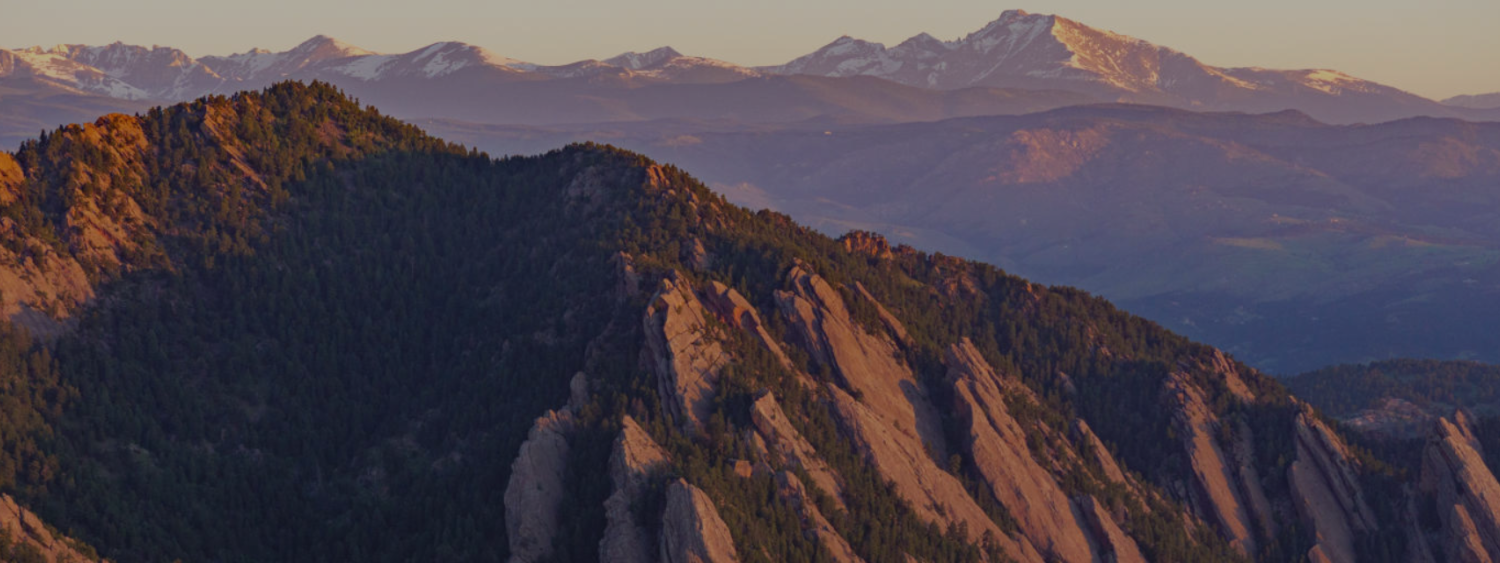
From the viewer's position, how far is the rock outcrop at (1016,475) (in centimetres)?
14425

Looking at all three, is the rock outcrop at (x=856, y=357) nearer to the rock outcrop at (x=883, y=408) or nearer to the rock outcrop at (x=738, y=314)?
the rock outcrop at (x=883, y=408)

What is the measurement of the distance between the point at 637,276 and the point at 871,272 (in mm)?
41929

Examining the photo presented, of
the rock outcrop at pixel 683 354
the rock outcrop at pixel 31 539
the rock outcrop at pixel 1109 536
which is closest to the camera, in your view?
the rock outcrop at pixel 31 539

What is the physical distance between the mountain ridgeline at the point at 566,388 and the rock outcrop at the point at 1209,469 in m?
0.45

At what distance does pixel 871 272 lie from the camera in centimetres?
18162

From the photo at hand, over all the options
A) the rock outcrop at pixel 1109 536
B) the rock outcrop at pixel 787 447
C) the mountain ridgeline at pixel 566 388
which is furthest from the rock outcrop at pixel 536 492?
the rock outcrop at pixel 1109 536

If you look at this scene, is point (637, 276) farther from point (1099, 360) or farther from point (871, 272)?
point (1099, 360)

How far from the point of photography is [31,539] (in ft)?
352

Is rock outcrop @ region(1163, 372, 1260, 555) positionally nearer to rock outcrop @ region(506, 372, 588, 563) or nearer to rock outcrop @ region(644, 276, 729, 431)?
rock outcrop @ region(644, 276, 729, 431)

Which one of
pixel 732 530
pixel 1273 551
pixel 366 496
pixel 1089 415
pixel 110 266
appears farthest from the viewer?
pixel 1089 415

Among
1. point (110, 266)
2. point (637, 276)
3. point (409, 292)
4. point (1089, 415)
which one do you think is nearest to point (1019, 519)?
point (1089, 415)

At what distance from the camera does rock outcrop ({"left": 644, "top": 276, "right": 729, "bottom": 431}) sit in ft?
427

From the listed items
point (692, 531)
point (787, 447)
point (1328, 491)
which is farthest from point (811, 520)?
point (1328, 491)

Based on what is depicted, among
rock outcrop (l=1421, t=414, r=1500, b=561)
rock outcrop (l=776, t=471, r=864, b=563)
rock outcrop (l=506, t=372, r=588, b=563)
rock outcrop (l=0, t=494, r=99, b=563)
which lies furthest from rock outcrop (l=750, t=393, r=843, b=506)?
rock outcrop (l=1421, t=414, r=1500, b=561)
